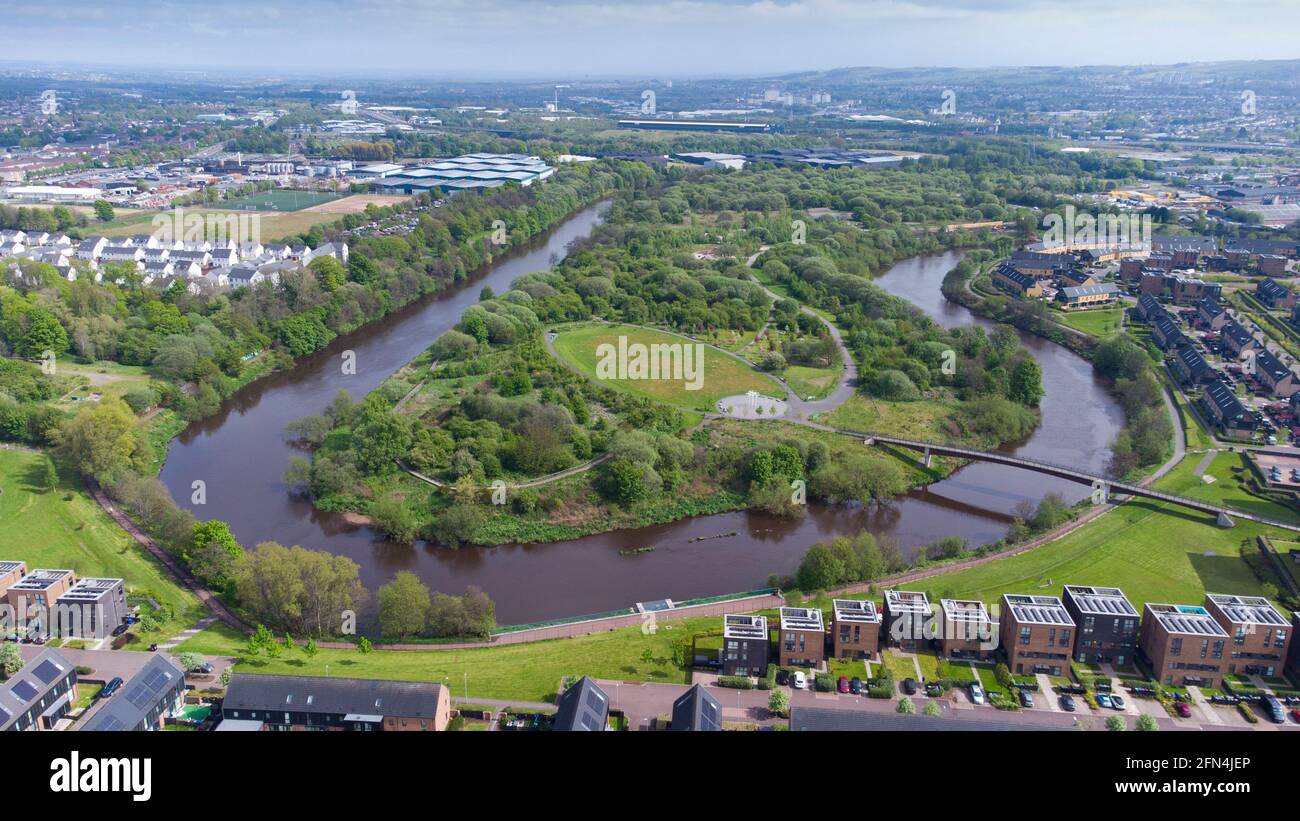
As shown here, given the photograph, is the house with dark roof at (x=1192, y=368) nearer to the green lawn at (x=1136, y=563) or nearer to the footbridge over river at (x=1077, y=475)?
the footbridge over river at (x=1077, y=475)

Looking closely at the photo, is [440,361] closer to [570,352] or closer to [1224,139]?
[570,352]

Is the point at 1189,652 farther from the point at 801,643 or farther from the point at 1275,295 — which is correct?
the point at 1275,295

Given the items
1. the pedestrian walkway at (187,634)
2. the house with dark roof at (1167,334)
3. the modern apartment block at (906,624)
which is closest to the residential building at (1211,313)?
the house with dark roof at (1167,334)

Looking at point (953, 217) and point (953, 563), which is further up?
point (953, 217)

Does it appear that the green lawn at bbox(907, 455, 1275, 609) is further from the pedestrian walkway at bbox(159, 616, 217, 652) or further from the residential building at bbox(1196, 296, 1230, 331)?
the residential building at bbox(1196, 296, 1230, 331)

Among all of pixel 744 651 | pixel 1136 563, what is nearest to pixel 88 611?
pixel 744 651
